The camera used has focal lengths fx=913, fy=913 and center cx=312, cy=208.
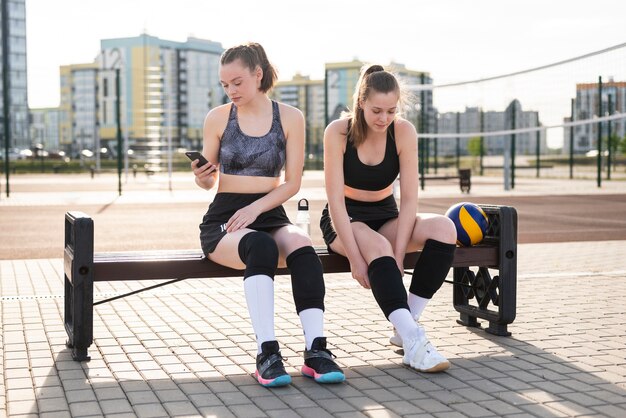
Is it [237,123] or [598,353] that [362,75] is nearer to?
[237,123]

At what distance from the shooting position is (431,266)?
15.4 ft

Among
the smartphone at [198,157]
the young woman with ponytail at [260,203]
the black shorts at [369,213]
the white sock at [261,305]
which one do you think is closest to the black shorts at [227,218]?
the young woman with ponytail at [260,203]

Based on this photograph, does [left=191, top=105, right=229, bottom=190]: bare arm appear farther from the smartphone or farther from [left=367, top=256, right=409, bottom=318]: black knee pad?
[left=367, top=256, right=409, bottom=318]: black knee pad

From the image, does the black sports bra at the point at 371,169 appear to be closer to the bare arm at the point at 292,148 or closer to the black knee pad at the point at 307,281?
the bare arm at the point at 292,148

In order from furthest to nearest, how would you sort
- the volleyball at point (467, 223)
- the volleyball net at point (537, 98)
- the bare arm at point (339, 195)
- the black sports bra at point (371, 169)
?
the volleyball net at point (537, 98), the volleyball at point (467, 223), the black sports bra at point (371, 169), the bare arm at point (339, 195)

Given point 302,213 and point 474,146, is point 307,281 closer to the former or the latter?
point 302,213

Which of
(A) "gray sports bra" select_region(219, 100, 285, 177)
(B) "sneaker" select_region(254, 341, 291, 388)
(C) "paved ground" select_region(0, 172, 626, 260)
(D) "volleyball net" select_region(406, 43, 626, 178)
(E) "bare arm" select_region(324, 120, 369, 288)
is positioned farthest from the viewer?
(D) "volleyball net" select_region(406, 43, 626, 178)

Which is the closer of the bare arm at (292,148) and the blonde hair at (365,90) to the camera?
the blonde hair at (365,90)

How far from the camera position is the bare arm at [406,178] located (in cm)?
472

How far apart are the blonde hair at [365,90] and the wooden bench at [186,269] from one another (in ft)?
2.19

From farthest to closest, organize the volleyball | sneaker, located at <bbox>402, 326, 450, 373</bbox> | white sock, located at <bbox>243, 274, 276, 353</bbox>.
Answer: the volleyball, sneaker, located at <bbox>402, 326, 450, 373</bbox>, white sock, located at <bbox>243, 274, 276, 353</bbox>

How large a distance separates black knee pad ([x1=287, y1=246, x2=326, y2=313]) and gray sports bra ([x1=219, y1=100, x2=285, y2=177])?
635 millimetres

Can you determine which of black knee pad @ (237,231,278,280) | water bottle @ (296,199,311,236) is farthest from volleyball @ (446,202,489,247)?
water bottle @ (296,199,311,236)

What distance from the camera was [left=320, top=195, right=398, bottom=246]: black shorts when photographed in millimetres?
4922
